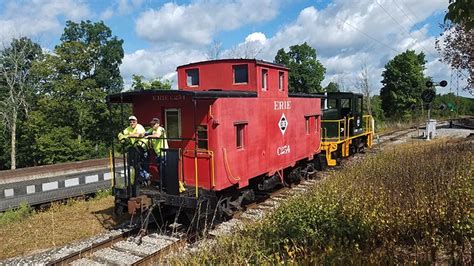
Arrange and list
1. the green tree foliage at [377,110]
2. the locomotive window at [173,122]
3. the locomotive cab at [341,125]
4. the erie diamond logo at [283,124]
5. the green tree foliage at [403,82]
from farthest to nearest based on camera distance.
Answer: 1. the green tree foliage at [377,110]
2. the green tree foliage at [403,82]
3. the locomotive cab at [341,125]
4. the erie diamond logo at [283,124]
5. the locomotive window at [173,122]

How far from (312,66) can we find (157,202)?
43455 mm

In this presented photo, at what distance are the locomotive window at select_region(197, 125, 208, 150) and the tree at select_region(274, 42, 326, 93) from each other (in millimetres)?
40819

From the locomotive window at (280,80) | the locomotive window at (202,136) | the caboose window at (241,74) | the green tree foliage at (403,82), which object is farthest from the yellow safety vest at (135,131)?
the green tree foliage at (403,82)

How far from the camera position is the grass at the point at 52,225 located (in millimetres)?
7941

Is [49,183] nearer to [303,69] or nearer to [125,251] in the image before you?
[125,251]

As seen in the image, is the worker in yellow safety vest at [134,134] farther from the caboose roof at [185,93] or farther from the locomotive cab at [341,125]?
the locomotive cab at [341,125]

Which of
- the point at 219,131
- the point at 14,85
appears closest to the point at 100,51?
the point at 14,85

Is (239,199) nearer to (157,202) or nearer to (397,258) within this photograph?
(157,202)

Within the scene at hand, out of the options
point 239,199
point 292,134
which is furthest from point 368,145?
point 239,199

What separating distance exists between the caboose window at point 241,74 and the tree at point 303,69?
38885 mm

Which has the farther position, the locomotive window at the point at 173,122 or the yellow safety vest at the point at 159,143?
the locomotive window at the point at 173,122

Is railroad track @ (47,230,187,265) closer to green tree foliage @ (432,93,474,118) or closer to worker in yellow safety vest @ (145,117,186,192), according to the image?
worker in yellow safety vest @ (145,117,186,192)

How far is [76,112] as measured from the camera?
34344mm

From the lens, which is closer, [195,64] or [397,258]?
[397,258]
